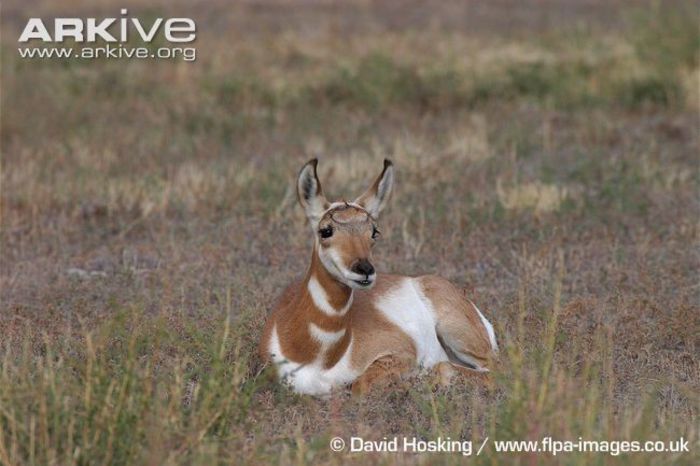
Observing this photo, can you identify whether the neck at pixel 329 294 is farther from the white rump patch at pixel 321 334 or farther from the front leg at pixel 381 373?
the front leg at pixel 381 373

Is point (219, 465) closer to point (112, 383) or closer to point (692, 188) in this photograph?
point (112, 383)

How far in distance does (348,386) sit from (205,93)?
10462 mm

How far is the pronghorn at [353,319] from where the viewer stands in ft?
23.2

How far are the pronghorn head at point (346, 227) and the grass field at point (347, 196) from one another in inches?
26.4

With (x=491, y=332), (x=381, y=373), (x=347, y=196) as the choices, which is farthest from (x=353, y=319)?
(x=347, y=196)

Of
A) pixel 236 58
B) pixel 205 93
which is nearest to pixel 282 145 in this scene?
pixel 205 93

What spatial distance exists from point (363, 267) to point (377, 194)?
2.94 feet

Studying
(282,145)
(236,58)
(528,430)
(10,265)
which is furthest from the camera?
(236,58)

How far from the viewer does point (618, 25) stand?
22562 millimetres

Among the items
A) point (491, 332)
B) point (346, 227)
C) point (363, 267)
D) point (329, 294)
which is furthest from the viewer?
point (491, 332)

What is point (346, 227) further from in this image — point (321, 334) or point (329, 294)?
point (321, 334)

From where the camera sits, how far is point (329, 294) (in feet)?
23.6

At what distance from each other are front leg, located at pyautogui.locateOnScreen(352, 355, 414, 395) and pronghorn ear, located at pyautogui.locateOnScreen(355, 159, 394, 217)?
88 centimetres

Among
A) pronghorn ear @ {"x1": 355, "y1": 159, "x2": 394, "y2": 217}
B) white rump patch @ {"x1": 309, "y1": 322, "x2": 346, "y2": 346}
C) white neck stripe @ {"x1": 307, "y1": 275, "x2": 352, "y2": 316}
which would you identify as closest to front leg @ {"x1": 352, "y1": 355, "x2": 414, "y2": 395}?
white rump patch @ {"x1": 309, "y1": 322, "x2": 346, "y2": 346}
